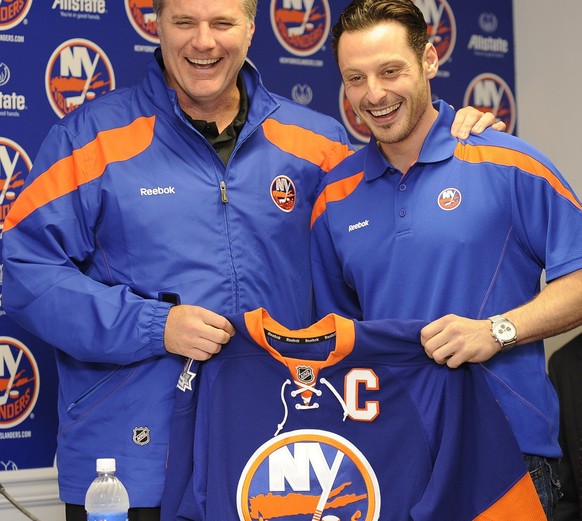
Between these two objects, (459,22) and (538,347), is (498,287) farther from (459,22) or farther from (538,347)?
(459,22)

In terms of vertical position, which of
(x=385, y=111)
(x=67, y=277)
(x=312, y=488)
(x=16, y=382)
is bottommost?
(x=16, y=382)

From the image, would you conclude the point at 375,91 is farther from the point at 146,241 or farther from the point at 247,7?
the point at 146,241

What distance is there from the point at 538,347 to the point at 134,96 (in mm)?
1039

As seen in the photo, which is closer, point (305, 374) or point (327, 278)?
point (305, 374)

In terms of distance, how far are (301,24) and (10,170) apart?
108cm

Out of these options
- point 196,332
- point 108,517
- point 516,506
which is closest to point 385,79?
point 196,332

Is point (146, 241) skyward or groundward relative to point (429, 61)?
groundward

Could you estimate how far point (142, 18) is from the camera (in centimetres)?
298

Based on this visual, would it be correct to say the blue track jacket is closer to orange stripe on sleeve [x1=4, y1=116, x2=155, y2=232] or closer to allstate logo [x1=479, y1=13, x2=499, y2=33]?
orange stripe on sleeve [x1=4, y1=116, x2=155, y2=232]

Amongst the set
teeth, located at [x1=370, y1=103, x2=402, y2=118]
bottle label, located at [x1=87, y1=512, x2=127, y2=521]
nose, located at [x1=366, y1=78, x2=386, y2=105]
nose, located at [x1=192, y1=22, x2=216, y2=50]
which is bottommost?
bottle label, located at [x1=87, y1=512, x2=127, y2=521]

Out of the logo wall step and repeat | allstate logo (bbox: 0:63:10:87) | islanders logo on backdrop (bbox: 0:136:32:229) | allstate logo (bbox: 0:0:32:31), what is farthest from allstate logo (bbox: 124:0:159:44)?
islanders logo on backdrop (bbox: 0:136:32:229)

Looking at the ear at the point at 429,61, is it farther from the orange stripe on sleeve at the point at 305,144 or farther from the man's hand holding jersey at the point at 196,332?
the man's hand holding jersey at the point at 196,332

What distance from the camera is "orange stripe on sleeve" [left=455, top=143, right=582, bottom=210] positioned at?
193cm

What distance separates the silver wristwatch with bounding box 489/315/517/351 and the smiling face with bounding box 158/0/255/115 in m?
0.78
